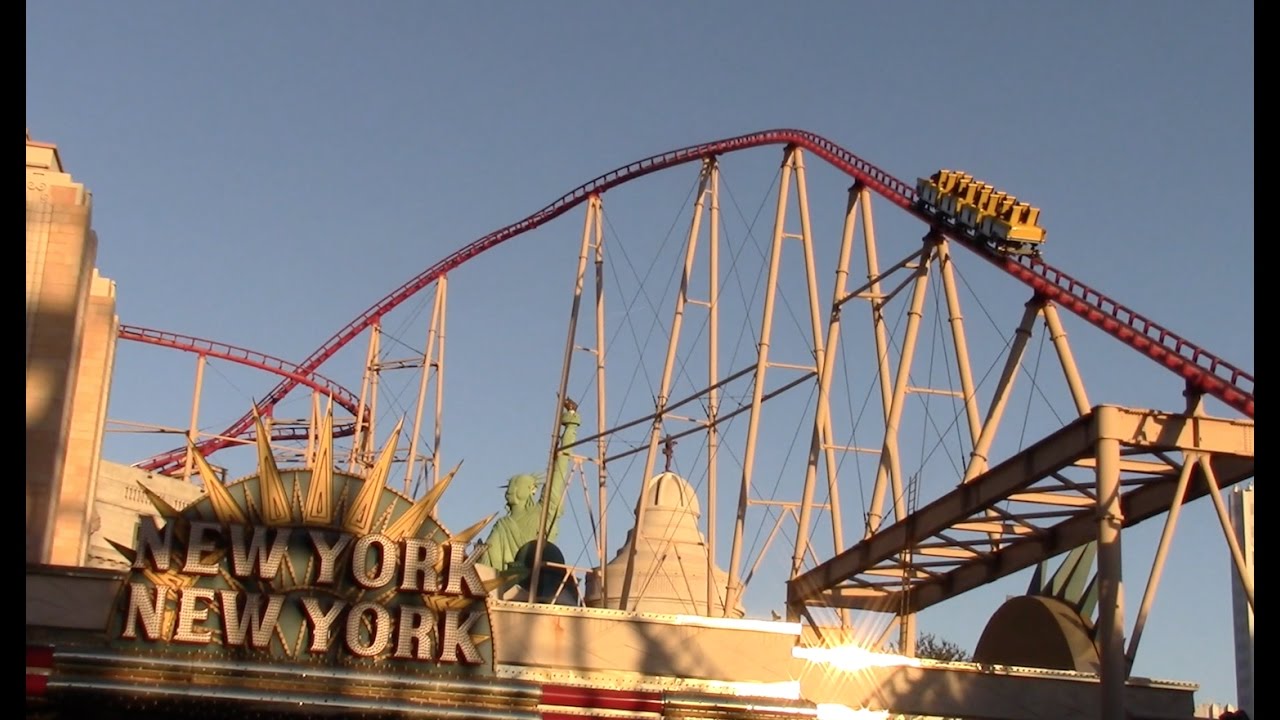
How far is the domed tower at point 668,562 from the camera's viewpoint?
5712 centimetres

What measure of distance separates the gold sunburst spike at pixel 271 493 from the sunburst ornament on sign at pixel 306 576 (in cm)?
1

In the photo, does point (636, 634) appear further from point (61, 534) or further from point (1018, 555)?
point (61, 534)

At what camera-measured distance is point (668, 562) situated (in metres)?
59.2

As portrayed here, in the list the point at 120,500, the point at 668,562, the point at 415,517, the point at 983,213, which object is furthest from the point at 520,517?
the point at 415,517

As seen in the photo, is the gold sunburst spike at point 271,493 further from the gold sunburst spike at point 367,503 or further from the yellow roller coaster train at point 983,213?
the yellow roller coaster train at point 983,213

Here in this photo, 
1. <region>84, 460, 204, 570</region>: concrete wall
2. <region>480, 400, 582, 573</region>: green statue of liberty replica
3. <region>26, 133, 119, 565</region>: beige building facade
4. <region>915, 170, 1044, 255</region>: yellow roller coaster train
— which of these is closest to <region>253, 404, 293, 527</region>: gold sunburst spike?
<region>26, 133, 119, 565</region>: beige building facade

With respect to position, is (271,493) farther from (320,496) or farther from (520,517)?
(520,517)

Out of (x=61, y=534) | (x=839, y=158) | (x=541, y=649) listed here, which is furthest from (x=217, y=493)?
(x=839, y=158)

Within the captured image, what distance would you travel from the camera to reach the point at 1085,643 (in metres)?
29.1

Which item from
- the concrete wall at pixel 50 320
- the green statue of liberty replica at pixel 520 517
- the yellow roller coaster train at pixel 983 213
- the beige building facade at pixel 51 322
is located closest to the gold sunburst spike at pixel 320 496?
the beige building facade at pixel 51 322

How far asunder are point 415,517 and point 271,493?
6.87 ft

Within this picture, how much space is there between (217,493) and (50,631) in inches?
121

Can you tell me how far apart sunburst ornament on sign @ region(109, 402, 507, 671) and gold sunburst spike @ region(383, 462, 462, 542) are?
2 centimetres

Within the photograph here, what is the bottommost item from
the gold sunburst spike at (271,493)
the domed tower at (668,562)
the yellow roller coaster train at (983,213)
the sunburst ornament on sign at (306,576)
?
the sunburst ornament on sign at (306,576)
